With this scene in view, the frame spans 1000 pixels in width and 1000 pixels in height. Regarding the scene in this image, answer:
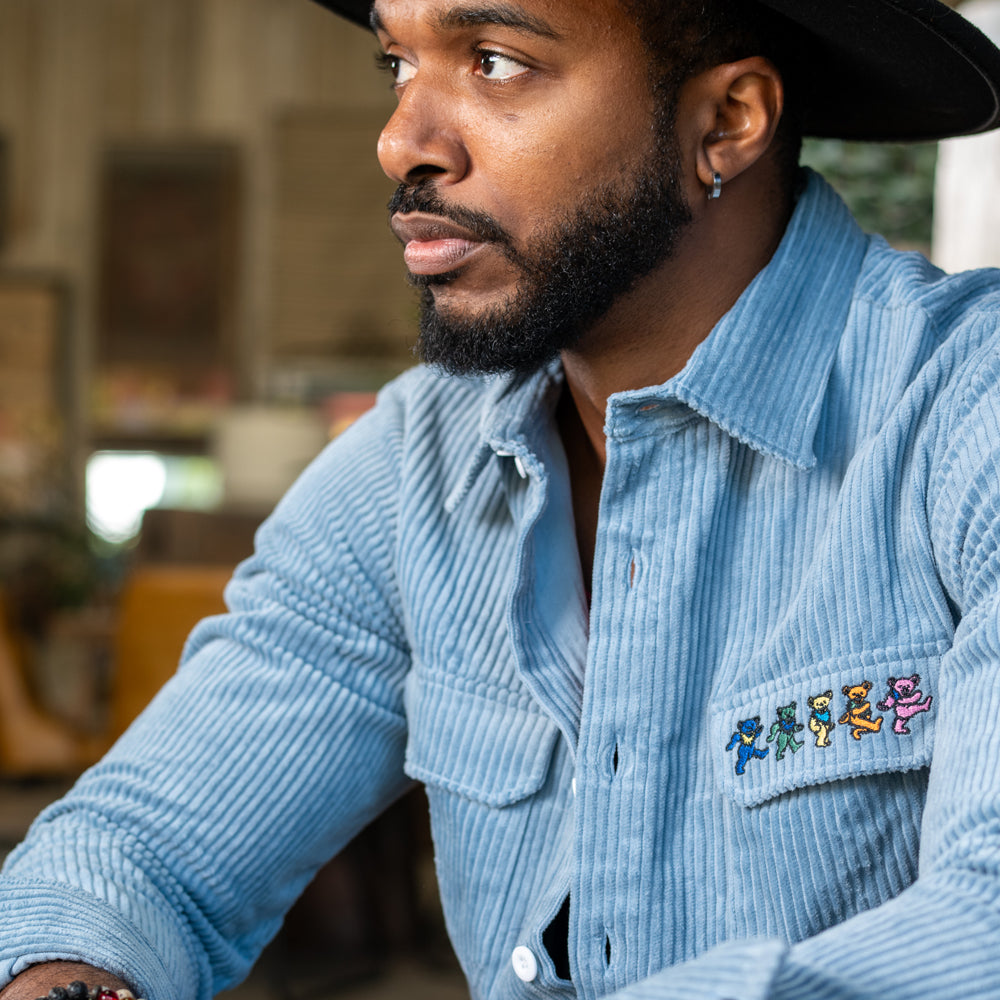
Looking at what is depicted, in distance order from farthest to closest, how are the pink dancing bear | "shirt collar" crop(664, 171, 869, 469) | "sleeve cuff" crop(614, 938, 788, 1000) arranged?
"shirt collar" crop(664, 171, 869, 469), the pink dancing bear, "sleeve cuff" crop(614, 938, 788, 1000)

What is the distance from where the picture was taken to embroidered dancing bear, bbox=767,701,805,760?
93 centimetres

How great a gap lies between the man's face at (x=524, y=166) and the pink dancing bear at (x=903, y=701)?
1.32ft

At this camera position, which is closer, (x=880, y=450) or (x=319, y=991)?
(x=880, y=450)

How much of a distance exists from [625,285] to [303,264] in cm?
725

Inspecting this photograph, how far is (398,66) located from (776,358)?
1.44 feet

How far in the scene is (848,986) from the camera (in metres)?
0.67

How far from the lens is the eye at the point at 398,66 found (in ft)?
3.76

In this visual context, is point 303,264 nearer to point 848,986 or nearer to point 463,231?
point 463,231

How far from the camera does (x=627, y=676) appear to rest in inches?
39.4

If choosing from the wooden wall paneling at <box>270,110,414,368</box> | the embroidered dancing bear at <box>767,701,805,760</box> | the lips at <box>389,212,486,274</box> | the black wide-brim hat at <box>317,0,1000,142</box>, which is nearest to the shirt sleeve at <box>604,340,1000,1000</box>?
the embroidered dancing bear at <box>767,701,805,760</box>

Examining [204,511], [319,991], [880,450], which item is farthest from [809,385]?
[204,511]

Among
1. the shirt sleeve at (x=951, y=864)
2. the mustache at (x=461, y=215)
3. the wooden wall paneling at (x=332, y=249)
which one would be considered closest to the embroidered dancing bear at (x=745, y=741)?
the shirt sleeve at (x=951, y=864)

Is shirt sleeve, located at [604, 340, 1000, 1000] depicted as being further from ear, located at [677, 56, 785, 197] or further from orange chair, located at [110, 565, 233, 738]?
orange chair, located at [110, 565, 233, 738]

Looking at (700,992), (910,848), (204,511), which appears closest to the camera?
(700,992)
